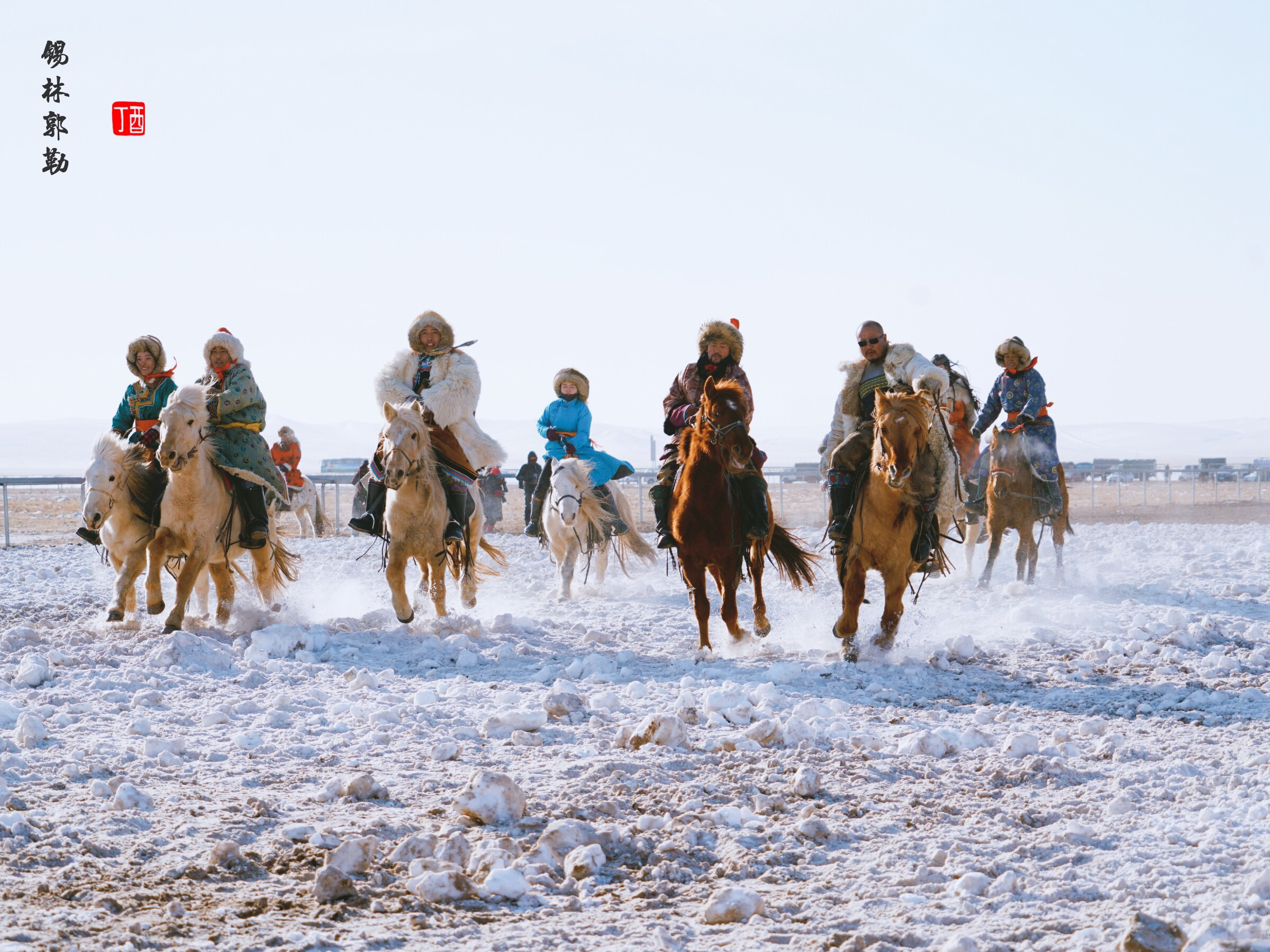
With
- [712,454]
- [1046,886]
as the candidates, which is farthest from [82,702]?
[1046,886]

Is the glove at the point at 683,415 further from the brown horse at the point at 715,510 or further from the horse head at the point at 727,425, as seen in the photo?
the horse head at the point at 727,425

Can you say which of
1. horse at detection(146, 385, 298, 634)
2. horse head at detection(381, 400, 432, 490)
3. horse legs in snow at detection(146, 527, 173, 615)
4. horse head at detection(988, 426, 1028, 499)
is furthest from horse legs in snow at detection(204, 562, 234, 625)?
horse head at detection(988, 426, 1028, 499)

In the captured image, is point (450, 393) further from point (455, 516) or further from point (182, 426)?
point (182, 426)

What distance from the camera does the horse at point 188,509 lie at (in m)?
8.76

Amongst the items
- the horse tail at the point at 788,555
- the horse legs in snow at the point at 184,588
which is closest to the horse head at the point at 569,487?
the horse tail at the point at 788,555

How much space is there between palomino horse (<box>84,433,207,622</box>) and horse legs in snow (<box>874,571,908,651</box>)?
5.53m

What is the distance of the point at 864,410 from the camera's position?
8.89 m

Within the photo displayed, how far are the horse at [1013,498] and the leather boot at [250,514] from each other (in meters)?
7.34

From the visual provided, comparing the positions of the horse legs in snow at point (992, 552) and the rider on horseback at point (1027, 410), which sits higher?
the rider on horseback at point (1027, 410)

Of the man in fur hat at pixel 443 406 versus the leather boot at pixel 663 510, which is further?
the man in fur hat at pixel 443 406

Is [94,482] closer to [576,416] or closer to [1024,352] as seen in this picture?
[576,416]

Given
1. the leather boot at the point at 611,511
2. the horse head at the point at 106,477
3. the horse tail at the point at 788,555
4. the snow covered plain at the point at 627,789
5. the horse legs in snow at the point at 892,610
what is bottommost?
the snow covered plain at the point at 627,789

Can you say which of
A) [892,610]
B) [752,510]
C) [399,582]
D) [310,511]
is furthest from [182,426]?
[310,511]

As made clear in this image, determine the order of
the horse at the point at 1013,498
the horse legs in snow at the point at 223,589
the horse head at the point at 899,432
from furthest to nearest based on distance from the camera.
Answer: the horse at the point at 1013,498 → the horse legs in snow at the point at 223,589 → the horse head at the point at 899,432
